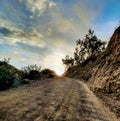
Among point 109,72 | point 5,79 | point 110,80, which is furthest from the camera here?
point 109,72

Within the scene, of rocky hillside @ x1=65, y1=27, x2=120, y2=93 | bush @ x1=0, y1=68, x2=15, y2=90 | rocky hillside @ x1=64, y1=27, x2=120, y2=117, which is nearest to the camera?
rocky hillside @ x1=64, y1=27, x2=120, y2=117

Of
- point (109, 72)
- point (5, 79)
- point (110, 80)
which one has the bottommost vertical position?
point (5, 79)

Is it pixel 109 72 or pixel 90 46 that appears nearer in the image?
pixel 109 72

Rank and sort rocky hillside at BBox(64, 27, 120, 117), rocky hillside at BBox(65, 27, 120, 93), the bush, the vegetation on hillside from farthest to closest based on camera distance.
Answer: the vegetation on hillside → rocky hillside at BBox(65, 27, 120, 93) → the bush → rocky hillside at BBox(64, 27, 120, 117)

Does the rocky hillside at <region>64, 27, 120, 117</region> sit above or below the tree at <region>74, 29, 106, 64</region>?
below

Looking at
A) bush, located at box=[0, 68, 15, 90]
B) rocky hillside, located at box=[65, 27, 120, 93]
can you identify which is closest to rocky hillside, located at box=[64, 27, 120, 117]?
rocky hillside, located at box=[65, 27, 120, 93]

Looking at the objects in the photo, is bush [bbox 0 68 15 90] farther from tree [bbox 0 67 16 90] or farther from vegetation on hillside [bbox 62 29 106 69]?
vegetation on hillside [bbox 62 29 106 69]

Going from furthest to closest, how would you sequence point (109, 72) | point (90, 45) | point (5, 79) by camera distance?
point (90, 45) → point (109, 72) → point (5, 79)

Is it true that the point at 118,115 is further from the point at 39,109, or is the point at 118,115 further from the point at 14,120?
the point at 14,120

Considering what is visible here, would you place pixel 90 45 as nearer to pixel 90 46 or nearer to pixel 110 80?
pixel 90 46

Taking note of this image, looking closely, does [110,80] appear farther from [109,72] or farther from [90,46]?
[90,46]

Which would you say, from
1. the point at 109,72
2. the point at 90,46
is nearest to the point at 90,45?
the point at 90,46

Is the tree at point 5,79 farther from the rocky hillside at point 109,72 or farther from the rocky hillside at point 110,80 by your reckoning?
the rocky hillside at point 109,72

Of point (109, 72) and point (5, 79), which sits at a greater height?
point (109, 72)
